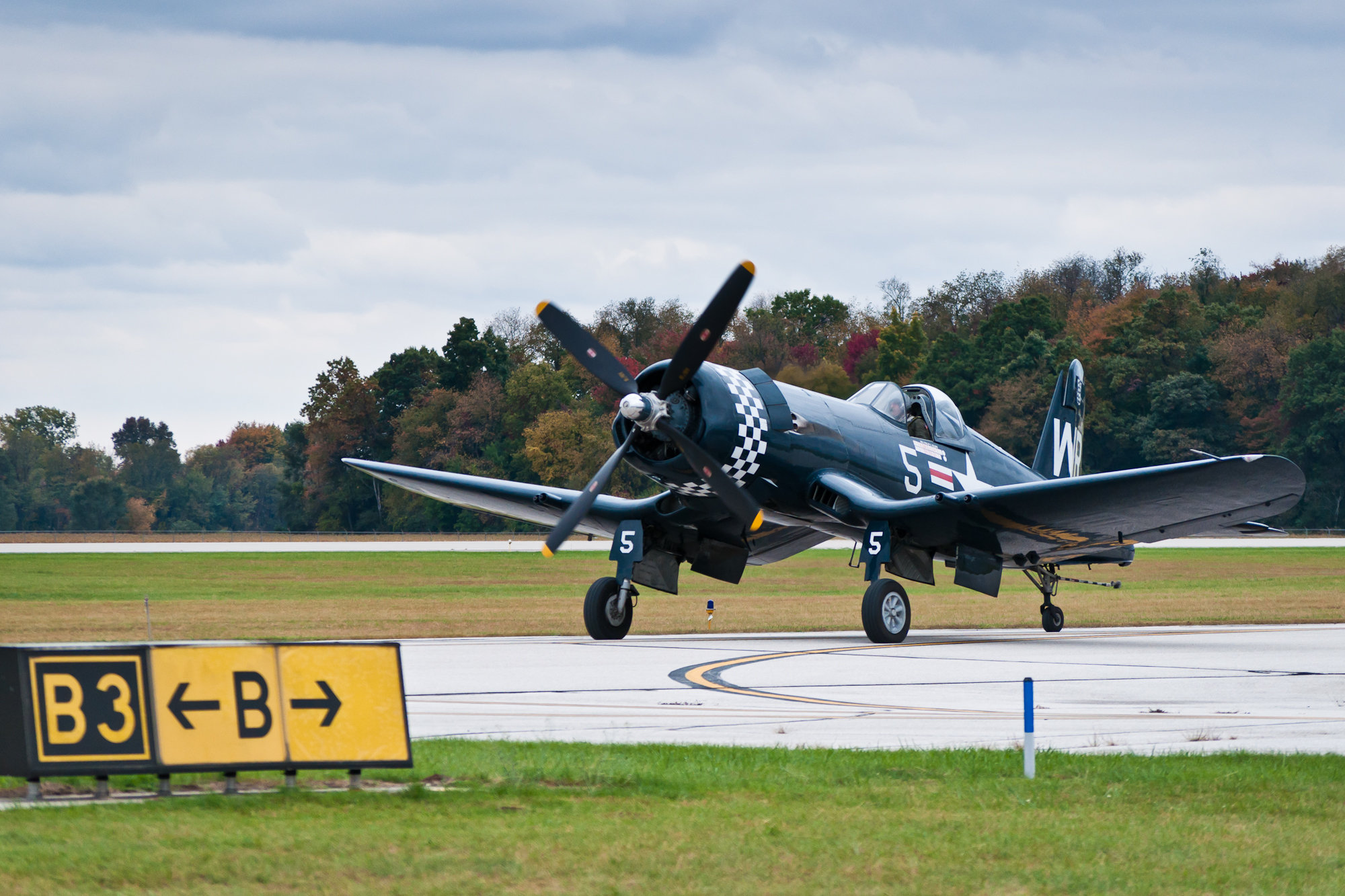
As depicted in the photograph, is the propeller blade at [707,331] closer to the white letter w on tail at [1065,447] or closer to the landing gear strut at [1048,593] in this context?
the landing gear strut at [1048,593]

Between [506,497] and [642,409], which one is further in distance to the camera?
[506,497]

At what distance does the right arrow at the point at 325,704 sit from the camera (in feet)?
26.3

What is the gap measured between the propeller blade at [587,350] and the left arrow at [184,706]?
11.5 metres

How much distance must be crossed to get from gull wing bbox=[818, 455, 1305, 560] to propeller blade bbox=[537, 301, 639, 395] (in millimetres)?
3706

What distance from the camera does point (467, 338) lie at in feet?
342

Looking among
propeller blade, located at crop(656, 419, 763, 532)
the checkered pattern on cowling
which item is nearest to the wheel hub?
the checkered pattern on cowling

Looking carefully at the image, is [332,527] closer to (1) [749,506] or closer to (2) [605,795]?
(1) [749,506]

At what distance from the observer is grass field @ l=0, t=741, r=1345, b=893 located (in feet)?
20.0

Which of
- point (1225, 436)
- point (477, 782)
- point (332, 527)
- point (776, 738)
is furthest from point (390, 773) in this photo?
point (332, 527)

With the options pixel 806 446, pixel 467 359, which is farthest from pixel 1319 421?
pixel 806 446

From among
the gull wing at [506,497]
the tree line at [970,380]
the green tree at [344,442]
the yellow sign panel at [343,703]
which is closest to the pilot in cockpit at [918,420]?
the gull wing at [506,497]

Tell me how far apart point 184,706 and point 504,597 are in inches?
1105

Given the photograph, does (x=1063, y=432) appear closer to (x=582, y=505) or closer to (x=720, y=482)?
(x=720, y=482)

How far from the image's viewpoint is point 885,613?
20.7m
